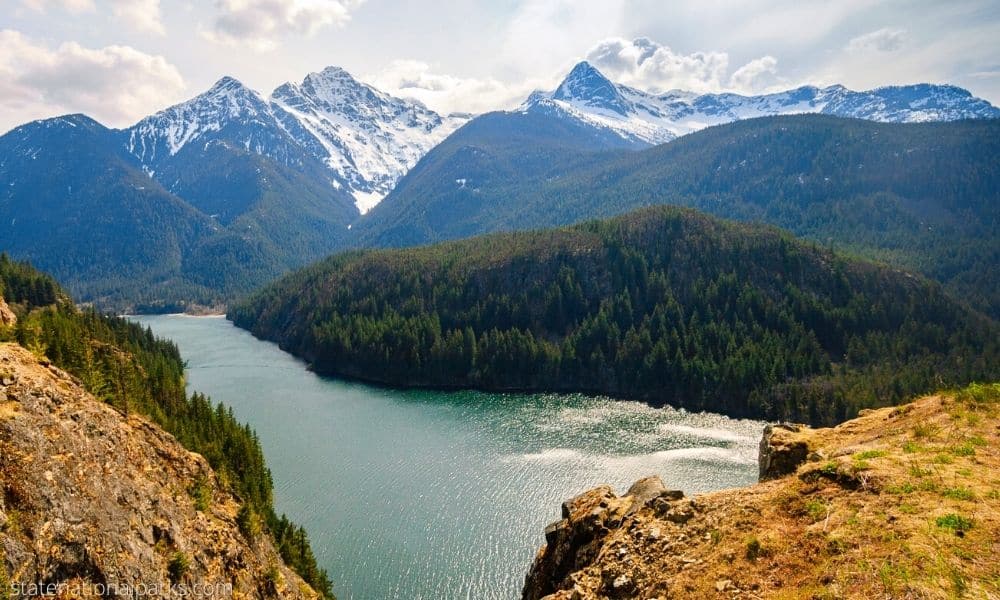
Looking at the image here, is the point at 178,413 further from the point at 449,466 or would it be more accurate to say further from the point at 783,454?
the point at 783,454

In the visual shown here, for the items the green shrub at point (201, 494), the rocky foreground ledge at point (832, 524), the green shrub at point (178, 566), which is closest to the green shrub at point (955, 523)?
the rocky foreground ledge at point (832, 524)

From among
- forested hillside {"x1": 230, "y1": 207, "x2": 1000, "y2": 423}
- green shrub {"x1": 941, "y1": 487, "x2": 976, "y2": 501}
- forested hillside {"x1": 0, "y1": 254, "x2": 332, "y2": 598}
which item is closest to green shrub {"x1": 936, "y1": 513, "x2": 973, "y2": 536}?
green shrub {"x1": 941, "y1": 487, "x2": 976, "y2": 501}

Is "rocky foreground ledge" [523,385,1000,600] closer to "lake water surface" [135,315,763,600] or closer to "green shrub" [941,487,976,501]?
"green shrub" [941,487,976,501]

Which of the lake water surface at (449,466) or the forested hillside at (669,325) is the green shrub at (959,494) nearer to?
the lake water surface at (449,466)

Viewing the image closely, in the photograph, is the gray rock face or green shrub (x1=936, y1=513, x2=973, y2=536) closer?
green shrub (x1=936, y1=513, x2=973, y2=536)

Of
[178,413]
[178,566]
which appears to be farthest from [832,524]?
[178,413]

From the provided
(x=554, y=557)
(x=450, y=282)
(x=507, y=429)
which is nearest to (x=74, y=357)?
(x=554, y=557)
